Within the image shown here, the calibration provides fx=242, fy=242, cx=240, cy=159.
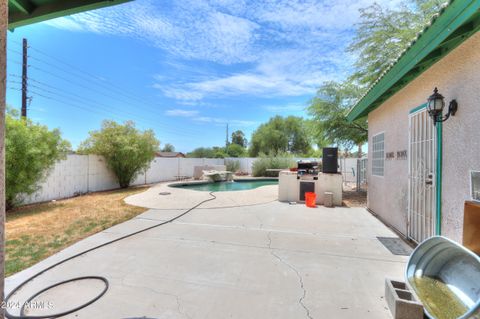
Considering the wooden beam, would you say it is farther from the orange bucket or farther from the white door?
the orange bucket

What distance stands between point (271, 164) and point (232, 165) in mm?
4574

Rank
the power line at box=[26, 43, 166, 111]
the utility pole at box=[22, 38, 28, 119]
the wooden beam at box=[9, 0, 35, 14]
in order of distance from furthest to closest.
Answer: the power line at box=[26, 43, 166, 111], the utility pole at box=[22, 38, 28, 119], the wooden beam at box=[9, 0, 35, 14]

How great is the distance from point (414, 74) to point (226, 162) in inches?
725

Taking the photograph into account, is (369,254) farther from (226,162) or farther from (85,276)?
(226,162)

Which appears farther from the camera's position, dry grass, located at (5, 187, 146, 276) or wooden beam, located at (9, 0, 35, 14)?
dry grass, located at (5, 187, 146, 276)

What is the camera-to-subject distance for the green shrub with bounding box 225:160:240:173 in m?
21.3

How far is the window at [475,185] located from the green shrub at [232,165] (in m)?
18.8

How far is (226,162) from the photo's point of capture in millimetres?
21984

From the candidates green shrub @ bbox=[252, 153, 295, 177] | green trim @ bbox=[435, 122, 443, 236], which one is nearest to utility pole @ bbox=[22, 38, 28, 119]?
green shrub @ bbox=[252, 153, 295, 177]

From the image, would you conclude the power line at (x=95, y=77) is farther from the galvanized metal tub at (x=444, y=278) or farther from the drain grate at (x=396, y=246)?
the galvanized metal tub at (x=444, y=278)

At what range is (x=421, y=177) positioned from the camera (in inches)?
155

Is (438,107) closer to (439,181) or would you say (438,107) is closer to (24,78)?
(439,181)

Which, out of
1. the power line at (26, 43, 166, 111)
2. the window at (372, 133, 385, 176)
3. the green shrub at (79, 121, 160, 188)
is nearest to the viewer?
the window at (372, 133, 385, 176)

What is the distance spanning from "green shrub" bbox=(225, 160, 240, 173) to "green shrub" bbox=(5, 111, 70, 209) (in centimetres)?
1470
